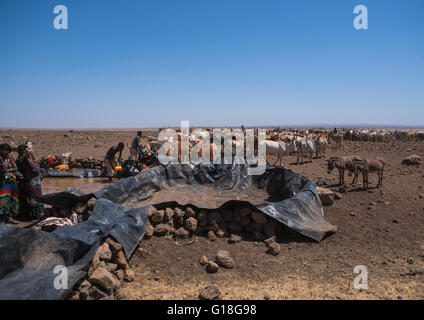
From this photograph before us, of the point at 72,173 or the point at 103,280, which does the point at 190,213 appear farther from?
the point at 72,173

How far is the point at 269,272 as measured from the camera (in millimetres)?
3980

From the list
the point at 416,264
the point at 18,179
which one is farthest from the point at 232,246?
the point at 18,179

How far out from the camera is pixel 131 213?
4605 mm

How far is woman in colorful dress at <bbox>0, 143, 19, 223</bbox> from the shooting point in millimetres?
5633

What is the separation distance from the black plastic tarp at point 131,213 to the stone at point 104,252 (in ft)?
0.36

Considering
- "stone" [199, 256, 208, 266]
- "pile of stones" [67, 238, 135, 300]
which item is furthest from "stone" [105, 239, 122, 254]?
"stone" [199, 256, 208, 266]

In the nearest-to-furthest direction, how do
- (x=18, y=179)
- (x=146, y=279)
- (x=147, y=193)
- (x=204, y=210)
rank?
(x=146, y=279)
(x=204, y=210)
(x=18, y=179)
(x=147, y=193)

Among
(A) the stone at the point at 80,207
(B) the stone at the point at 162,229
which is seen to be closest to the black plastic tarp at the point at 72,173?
(A) the stone at the point at 80,207

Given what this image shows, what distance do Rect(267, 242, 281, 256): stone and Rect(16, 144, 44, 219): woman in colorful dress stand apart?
4963mm

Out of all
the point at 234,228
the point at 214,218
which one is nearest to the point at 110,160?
the point at 214,218

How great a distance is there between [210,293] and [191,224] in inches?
72.8

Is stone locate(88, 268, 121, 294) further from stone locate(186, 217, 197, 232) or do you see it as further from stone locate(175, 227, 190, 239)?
stone locate(186, 217, 197, 232)
